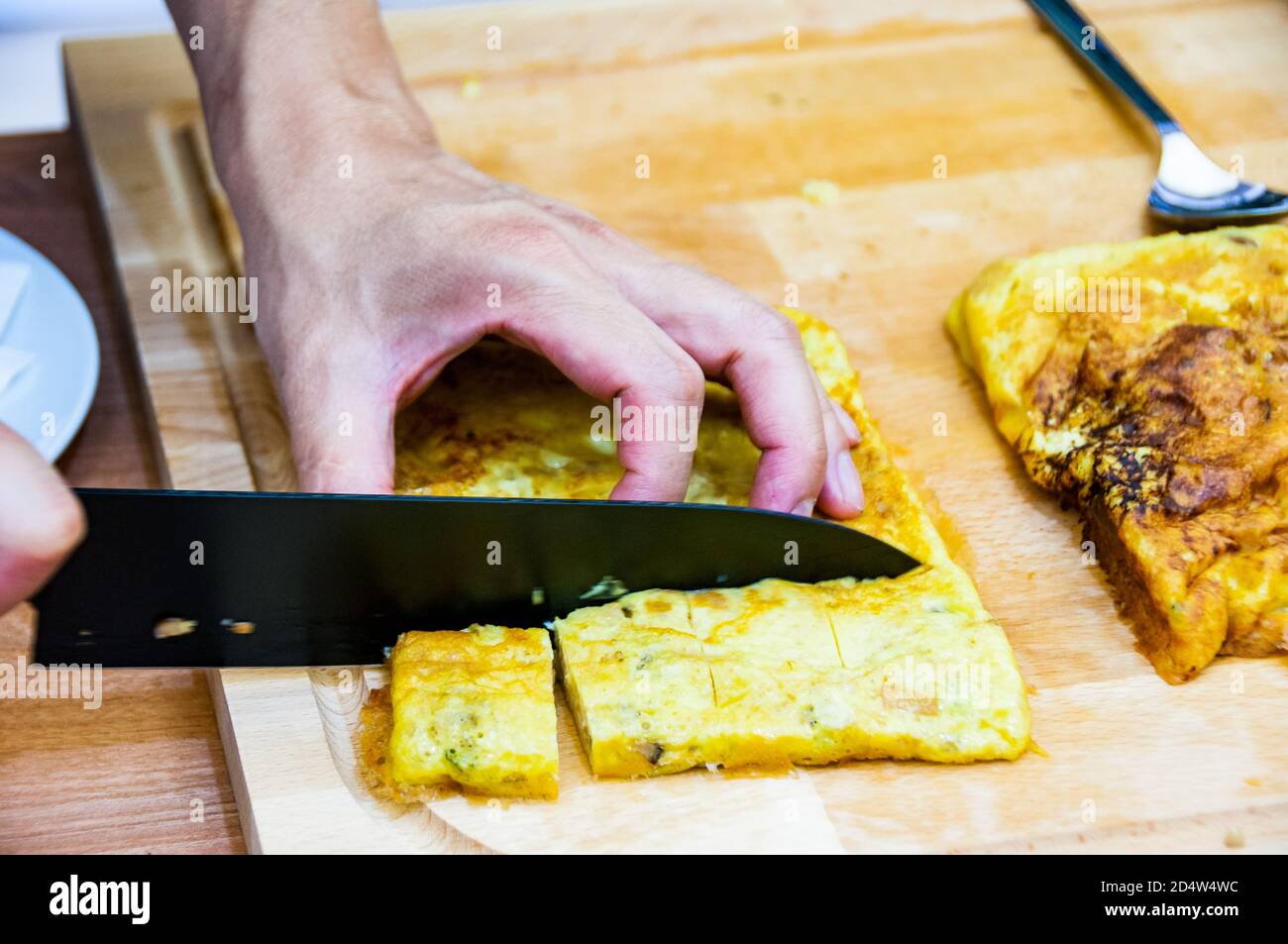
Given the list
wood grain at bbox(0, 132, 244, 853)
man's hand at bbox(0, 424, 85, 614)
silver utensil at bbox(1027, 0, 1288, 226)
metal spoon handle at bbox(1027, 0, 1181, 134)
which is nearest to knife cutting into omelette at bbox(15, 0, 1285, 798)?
wood grain at bbox(0, 132, 244, 853)

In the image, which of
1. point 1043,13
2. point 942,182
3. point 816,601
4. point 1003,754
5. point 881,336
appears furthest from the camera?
point 1043,13

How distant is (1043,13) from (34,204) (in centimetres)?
274

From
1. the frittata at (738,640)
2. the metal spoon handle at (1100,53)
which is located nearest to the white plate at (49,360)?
the frittata at (738,640)

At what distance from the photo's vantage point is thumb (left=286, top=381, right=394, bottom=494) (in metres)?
2.03

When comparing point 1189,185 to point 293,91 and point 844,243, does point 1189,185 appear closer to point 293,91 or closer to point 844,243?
point 844,243

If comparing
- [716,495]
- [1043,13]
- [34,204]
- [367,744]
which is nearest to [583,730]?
[367,744]

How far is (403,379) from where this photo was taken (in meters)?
2.13

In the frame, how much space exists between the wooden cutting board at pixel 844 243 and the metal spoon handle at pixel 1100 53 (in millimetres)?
73

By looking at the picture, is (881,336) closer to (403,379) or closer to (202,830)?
(403,379)

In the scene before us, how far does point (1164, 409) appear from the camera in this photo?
235 cm

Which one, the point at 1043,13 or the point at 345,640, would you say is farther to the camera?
the point at 1043,13

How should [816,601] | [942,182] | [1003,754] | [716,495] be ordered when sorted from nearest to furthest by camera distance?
[1003,754]
[816,601]
[716,495]
[942,182]

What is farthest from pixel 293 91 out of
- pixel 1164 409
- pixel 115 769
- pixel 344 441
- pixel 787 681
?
pixel 1164 409

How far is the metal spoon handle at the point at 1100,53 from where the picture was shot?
3131 mm
